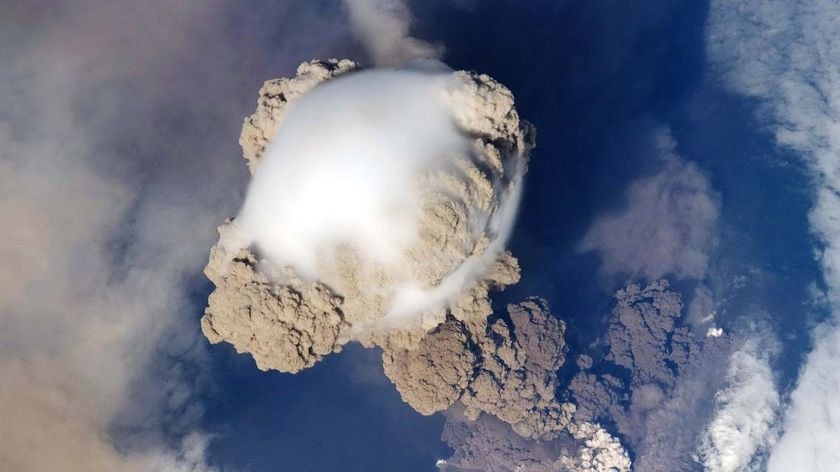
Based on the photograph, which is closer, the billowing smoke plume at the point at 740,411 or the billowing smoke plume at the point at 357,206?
the billowing smoke plume at the point at 357,206

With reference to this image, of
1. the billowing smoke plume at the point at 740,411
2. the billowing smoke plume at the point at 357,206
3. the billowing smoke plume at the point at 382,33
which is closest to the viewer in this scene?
the billowing smoke plume at the point at 357,206

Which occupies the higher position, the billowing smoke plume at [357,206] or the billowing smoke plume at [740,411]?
the billowing smoke plume at [740,411]

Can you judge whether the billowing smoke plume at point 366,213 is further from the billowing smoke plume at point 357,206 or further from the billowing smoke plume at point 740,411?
the billowing smoke plume at point 740,411

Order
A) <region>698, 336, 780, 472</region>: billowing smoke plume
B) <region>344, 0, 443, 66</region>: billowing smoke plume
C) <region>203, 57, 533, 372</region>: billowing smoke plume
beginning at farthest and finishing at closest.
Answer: <region>698, 336, 780, 472</region>: billowing smoke plume → <region>344, 0, 443, 66</region>: billowing smoke plume → <region>203, 57, 533, 372</region>: billowing smoke plume

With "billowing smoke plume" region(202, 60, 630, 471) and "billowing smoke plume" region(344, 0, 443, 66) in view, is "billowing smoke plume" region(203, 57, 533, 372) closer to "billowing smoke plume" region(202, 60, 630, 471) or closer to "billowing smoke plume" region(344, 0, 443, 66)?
"billowing smoke plume" region(202, 60, 630, 471)

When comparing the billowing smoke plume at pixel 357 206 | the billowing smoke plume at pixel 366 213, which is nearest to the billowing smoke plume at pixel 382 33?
the billowing smoke plume at pixel 366 213

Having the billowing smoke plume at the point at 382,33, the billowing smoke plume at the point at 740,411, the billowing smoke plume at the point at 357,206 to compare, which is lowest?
the billowing smoke plume at the point at 357,206

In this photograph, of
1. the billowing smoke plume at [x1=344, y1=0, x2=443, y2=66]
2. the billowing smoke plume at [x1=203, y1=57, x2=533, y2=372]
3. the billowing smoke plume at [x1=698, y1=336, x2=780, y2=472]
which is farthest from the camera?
the billowing smoke plume at [x1=698, y1=336, x2=780, y2=472]

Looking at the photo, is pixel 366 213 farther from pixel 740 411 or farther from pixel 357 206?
pixel 740 411

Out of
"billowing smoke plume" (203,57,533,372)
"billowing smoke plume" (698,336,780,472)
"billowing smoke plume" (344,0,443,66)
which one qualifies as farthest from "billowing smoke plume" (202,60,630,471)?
"billowing smoke plume" (698,336,780,472)
